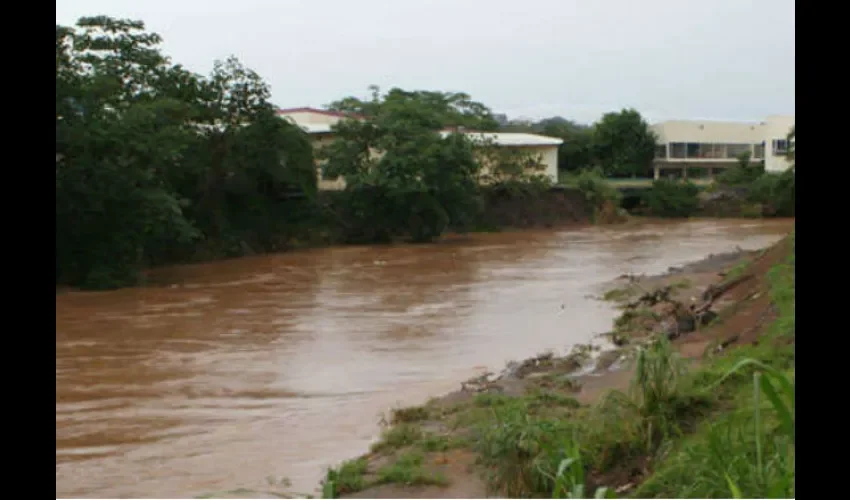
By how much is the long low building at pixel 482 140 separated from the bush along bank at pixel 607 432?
20.5 meters

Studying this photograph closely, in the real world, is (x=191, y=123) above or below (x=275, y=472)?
above

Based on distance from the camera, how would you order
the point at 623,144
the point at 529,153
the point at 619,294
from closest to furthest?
the point at 619,294 < the point at 529,153 < the point at 623,144

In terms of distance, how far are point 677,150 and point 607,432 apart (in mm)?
40276

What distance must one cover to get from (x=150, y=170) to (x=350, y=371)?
32.1 feet

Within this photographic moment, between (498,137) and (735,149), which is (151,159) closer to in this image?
(498,137)

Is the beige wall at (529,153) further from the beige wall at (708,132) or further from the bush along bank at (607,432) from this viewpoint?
the bush along bank at (607,432)

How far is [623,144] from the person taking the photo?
138 ft

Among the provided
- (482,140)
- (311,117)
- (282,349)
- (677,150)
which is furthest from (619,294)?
(677,150)

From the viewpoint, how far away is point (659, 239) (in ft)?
87.8

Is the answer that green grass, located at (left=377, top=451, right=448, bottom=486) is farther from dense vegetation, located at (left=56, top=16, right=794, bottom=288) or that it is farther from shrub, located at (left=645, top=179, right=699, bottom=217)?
shrub, located at (left=645, top=179, right=699, bottom=217)

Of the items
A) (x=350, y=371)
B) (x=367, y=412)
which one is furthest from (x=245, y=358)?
(x=367, y=412)

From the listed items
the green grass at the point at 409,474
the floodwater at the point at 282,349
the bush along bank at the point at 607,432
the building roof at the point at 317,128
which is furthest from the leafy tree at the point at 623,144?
the green grass at the point at 409,474

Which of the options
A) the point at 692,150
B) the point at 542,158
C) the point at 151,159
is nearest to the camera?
the point at 151,159
